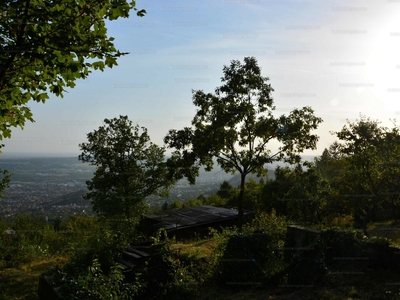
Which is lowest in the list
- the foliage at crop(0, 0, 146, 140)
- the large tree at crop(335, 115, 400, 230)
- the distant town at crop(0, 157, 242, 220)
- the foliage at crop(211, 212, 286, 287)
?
the distant town at crop(0, 157, 242, 220)

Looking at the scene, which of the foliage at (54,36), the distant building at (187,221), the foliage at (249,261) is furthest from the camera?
the distant building at (187,221)

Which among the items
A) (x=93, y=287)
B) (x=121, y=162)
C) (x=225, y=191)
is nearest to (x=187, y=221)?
(x=121, y=162)

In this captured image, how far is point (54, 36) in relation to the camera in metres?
4.54

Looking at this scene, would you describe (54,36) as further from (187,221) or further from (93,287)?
(187,221)

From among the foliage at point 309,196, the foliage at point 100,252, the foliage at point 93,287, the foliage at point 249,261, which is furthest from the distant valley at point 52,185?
the foliage at point 93,287

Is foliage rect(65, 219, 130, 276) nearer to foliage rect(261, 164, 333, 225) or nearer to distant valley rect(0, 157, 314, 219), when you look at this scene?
foliage rect(261, 164, 333, 225)

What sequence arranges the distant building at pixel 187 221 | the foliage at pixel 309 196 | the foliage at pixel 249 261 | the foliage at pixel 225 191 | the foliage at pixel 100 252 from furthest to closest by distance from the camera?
1. the foliage at pixel 225 191
2. the foliage at pixel 309 196
3. the distant building at pixel 187 221
4. the foliage at pixel 249 261
5. the foliage at pixel 100 252

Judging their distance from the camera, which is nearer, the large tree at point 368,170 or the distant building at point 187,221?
the large tree at point 368,170

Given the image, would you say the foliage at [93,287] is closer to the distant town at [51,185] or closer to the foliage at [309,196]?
the foliage at [309,196]

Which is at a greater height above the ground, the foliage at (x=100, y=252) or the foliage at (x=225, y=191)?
the foliage at (x=100, y=252)

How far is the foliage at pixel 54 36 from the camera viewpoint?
455 centimetres

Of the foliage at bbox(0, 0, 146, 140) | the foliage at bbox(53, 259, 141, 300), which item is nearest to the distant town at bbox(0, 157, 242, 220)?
the foliage at bbox(53, 259, 141, 300)

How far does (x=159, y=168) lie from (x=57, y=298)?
1230cm

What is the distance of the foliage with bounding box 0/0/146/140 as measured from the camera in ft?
14.9
